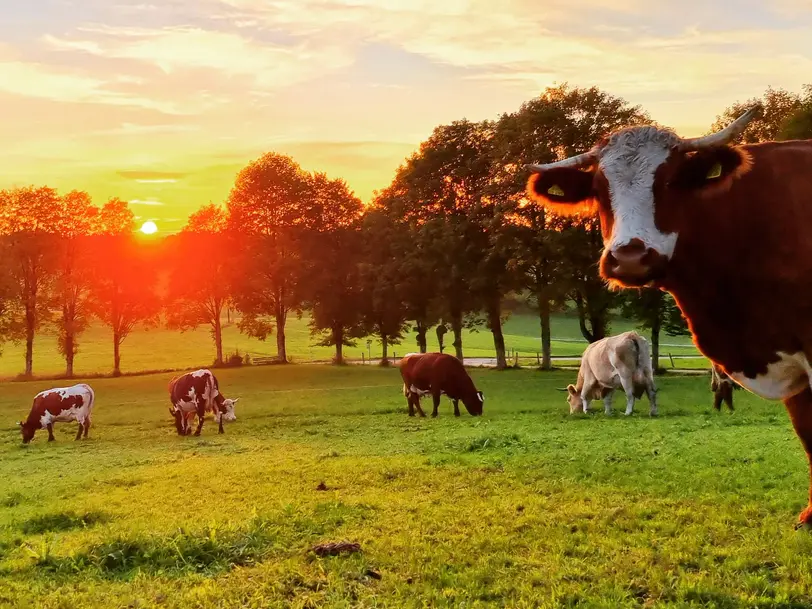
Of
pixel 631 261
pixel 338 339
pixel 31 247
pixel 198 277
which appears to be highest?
pixel 31 247

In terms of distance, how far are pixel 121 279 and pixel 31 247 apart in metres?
7.49

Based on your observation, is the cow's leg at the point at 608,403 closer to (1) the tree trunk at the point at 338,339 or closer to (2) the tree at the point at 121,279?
(1) the tree trunk at the point at 338,339

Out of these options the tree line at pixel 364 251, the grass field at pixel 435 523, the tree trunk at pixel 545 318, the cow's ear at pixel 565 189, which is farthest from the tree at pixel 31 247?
the cow's ear at pixel 565 189

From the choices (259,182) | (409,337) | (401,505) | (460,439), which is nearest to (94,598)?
(401,505)

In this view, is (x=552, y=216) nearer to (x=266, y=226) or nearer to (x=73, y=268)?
(x=266, y=226)

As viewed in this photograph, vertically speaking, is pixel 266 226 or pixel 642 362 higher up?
pixel 266 226

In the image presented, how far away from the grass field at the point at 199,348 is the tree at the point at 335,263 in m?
13.8

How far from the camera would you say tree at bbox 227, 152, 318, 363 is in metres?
58.7

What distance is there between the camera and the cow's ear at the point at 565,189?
692 centimetres

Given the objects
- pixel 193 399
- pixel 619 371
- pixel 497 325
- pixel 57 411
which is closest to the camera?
pixel 619 371

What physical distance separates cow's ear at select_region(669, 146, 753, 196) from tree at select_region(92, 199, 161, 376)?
5867 cm

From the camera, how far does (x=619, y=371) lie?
21.3m

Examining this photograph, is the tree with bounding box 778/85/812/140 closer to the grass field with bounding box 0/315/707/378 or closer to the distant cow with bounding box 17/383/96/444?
the grass field with bounding box 0/315/707/378

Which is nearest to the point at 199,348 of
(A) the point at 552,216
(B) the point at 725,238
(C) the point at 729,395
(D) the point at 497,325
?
(D) the point at 497,325
